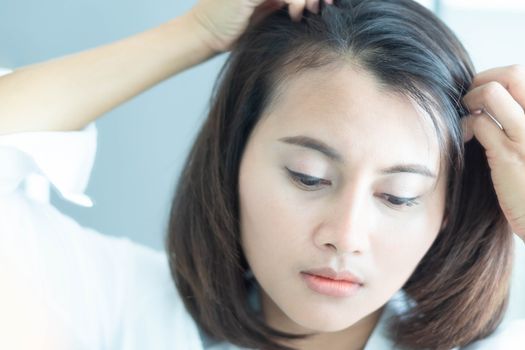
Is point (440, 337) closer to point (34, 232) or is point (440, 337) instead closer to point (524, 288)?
point (524, 288)

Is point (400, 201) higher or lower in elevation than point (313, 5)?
lower

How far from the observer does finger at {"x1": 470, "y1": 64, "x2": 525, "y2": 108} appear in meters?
0.83

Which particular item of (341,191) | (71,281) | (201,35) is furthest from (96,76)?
(341,191)

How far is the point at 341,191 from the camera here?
2.55ft

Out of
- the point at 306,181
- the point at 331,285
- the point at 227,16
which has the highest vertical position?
the point at 227,16

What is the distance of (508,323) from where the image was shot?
3.15 ft

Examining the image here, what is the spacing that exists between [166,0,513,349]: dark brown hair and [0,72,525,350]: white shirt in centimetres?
3

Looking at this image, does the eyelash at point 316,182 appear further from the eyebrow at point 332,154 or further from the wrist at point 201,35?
the wrist at point 201,35

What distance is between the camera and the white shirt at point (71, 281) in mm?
859

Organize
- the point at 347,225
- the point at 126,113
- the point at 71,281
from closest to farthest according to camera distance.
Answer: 1. the point at 347,225
2. the point at 71,281
3. the point at 126,113

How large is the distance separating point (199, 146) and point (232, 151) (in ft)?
0.26

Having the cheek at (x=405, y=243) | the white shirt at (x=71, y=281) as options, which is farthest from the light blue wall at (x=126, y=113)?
the cheek at (x=405, y=243)

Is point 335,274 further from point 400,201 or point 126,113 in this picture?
point 126,113

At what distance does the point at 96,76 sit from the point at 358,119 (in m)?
0.35
